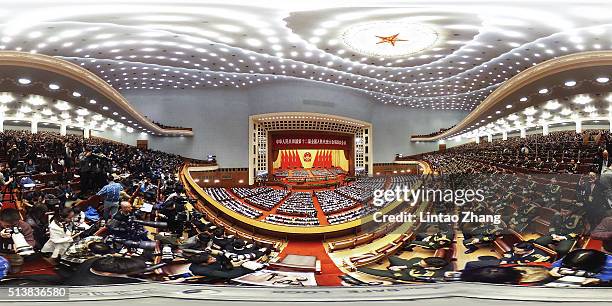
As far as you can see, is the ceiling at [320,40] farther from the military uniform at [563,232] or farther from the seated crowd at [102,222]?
the military uniform at [563,232]

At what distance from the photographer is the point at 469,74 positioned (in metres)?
1.68

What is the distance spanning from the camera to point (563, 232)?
5.68 ft

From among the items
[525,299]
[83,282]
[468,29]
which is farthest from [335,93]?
[83,282]

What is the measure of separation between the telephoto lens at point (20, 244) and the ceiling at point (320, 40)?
3.68 feet

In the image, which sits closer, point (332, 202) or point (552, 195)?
point (332, 202)

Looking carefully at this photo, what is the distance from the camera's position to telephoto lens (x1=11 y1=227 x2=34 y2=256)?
5.24 feet

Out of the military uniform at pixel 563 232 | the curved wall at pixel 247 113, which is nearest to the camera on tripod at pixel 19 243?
the curved wall at pixel 247 113

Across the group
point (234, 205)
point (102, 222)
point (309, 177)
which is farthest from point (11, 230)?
point (309, 177)

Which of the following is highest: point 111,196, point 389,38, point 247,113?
point 389,38

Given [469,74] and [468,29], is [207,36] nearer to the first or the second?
[468,29]

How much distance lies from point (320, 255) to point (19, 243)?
1.92 m

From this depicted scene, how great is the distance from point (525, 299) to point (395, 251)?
3.01 feet

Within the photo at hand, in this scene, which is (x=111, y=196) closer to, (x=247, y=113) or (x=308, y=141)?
(x=247, y=113)

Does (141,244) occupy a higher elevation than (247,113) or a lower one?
lower
